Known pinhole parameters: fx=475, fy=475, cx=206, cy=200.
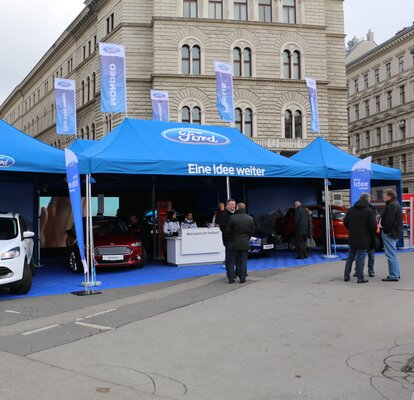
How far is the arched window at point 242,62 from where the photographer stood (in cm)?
4312

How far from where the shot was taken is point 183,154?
12.6m

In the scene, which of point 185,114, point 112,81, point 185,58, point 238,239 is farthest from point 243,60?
point 238,239

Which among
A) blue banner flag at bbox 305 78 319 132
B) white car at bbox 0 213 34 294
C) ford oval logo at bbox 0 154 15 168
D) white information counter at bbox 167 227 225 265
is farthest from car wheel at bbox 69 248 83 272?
blue banner flag at bbox 305 78 319 132

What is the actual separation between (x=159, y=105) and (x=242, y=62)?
21391 millimetres

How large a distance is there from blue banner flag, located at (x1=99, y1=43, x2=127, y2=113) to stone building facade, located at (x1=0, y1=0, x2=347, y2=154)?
2121 cm

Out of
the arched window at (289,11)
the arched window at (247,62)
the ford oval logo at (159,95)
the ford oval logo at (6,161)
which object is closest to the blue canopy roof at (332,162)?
the ford oval logo at (6,161)

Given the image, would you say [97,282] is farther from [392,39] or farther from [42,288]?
[392,39]

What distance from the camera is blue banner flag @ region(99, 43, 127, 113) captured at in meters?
19.6

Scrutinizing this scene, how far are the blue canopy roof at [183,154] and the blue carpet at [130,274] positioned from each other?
2538mm

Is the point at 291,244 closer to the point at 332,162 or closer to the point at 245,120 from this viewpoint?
the point at 332,162

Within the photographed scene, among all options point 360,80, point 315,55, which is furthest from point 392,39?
point 315,55

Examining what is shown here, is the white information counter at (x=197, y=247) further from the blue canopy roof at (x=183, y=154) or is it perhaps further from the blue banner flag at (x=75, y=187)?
the blue banner flag at (x=75, y=187)

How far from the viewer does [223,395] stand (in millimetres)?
4062

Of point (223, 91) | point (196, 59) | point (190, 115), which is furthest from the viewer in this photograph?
point (196, 59)
